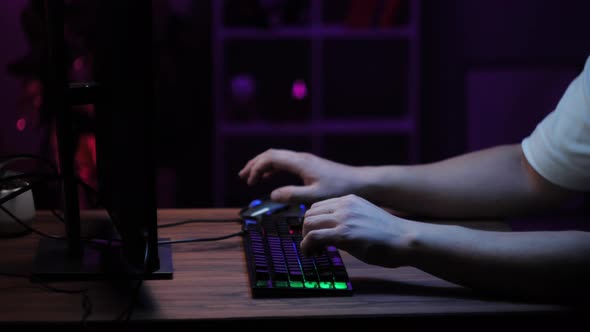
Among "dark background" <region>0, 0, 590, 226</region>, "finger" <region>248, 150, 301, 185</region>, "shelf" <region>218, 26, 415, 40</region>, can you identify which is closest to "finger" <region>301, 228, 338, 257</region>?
"finger" <region>248, 150, 301, 185</region>

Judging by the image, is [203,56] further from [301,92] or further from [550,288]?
[550,288]

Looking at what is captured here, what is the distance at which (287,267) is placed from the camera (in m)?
1.13

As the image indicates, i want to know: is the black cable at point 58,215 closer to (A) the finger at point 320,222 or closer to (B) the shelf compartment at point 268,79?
(A) the finger at point 320,222

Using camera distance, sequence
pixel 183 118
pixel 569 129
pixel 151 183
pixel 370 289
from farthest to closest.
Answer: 1. pixel 183 118
2. pixel 569 129
3. pixel 370 289
4. pixel 151 183

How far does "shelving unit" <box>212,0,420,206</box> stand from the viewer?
3.56m

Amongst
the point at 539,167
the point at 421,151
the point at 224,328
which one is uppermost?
the point at 539,167

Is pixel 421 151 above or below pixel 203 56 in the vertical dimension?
below

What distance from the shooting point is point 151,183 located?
97 centimetres

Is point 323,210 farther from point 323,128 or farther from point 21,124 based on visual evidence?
point 21,124

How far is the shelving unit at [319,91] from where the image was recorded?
3562 mm

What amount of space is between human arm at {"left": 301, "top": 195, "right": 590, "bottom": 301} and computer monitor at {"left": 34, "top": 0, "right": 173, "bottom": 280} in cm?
25

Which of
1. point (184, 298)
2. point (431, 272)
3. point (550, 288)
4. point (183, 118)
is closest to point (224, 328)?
point (184, 298)

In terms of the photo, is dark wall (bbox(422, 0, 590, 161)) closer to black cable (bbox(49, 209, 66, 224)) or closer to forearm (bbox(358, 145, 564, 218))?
forearm (bbox(358, 145, 564, 218))

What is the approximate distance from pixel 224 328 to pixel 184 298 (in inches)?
3.9
